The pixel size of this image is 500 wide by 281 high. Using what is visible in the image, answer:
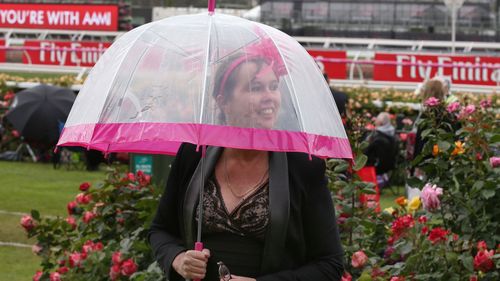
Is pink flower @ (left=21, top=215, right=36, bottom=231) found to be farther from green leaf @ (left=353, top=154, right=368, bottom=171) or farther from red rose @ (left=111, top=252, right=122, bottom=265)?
green leaf @ (left=353, top=154, right=368, bottom=171)

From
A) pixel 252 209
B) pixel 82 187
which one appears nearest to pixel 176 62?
pixel 252 209

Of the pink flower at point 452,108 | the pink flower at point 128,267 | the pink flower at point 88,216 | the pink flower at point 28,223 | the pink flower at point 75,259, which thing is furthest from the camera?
the pink flower at point 28,223

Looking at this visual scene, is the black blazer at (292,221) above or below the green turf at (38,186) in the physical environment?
above

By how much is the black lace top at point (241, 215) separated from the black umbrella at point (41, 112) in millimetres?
14727

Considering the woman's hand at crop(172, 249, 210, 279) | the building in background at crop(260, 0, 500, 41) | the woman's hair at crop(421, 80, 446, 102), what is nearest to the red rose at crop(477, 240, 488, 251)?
the woman's hand at crop(172, 249, 210, 279)

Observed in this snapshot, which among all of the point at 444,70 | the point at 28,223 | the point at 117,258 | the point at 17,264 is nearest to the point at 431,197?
the point at 117,258

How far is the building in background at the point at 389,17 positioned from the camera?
116ft

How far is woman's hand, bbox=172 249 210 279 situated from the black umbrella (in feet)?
48.3

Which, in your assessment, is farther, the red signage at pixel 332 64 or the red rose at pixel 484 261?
the red signage at pixel 332 64

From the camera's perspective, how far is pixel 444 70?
25625 millimetres

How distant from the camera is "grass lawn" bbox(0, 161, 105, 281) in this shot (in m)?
10.0

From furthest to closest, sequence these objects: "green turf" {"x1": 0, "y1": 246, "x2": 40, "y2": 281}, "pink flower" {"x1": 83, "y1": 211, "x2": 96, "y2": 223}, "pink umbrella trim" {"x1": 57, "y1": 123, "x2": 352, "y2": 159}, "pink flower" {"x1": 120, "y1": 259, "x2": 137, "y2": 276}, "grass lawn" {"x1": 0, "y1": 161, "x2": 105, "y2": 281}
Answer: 1. "grass lawn" {"x1": 0, "y1": 161, "x2": 105, "y2": 281}
2. "green turf" {"x1": 0, "y1": 246, "x2": 40, "y2": 281}
3. "pink flower" {"x1": 83, "y1": 211, "x2": 96, "y2": 223}
4. "pink flower" {"x1": 120, "y1": 259, "x2": 137, "y2": 276}
5. "pink umbrella trim" {"x1": 57, "y1": 123, "x2": 352, "y2": 159}

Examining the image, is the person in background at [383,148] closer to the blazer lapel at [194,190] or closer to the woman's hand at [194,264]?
the blazer lapel at [194,190]

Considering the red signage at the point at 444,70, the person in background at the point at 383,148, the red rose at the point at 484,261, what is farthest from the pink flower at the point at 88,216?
the red signage at the point at 444,70
